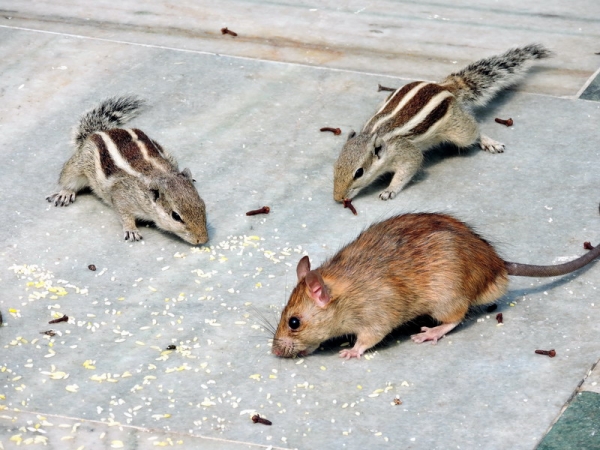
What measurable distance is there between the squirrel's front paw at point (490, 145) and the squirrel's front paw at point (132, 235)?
2.59 m

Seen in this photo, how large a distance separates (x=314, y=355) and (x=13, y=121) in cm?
363

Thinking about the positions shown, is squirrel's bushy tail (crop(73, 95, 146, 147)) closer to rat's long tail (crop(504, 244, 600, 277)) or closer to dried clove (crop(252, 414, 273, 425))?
dried clove (crop(252, 414, 273, 425))

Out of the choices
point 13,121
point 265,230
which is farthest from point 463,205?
point 13,121

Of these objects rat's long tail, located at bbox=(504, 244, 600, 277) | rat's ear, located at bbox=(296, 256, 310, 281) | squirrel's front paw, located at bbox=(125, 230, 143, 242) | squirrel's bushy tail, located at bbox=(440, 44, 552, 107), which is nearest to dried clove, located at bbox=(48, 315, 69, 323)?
squirrel's front paw, located at bbox=(125, 230, 143, 242)

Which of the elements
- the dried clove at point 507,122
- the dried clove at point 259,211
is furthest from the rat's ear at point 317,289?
the dried clove at point 507,122

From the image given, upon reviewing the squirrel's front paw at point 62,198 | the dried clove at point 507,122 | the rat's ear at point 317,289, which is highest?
the rat's ear at point 317,289

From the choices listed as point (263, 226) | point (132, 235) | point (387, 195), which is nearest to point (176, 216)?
point (132, 235)

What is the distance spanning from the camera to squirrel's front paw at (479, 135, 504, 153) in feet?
26.1

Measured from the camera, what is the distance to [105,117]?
8039 mm

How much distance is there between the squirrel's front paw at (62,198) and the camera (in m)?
7.39

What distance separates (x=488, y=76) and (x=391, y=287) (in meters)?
3.08

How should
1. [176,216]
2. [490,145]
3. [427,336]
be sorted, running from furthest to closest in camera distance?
[490,145], [176,216], [427,336]

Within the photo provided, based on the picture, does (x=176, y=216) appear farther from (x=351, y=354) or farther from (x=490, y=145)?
(x=490, y=145)

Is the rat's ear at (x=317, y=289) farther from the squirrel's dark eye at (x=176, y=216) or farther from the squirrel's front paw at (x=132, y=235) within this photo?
the squirrel's front paw at (x=132, y=235)
